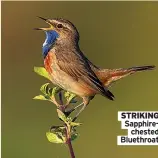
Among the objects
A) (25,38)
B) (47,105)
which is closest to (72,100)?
(47,105)

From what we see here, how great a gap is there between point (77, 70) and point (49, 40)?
0.19 meters

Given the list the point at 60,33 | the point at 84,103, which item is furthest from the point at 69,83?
the point at 60,33

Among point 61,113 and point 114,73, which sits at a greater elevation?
point 114,73

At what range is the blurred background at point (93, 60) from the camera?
352 cm

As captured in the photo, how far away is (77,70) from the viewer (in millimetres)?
3475

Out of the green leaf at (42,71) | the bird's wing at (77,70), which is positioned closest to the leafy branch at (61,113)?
the green leaf at (42,71)

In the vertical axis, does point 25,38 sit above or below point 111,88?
above

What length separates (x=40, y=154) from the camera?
3559 mm

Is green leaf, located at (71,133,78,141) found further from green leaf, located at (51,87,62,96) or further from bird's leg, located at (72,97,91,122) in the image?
green leaf, located at (51,87,62,96)

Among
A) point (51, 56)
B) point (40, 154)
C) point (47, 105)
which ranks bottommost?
point (40, 154)

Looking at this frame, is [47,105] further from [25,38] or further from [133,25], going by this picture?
[133,25]

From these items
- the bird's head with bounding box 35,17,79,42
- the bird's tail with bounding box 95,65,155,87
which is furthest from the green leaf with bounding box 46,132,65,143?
the bird's head with bounding box 35,17,79,42

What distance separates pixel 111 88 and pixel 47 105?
0.31 meters

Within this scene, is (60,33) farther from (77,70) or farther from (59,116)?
(59,116)
